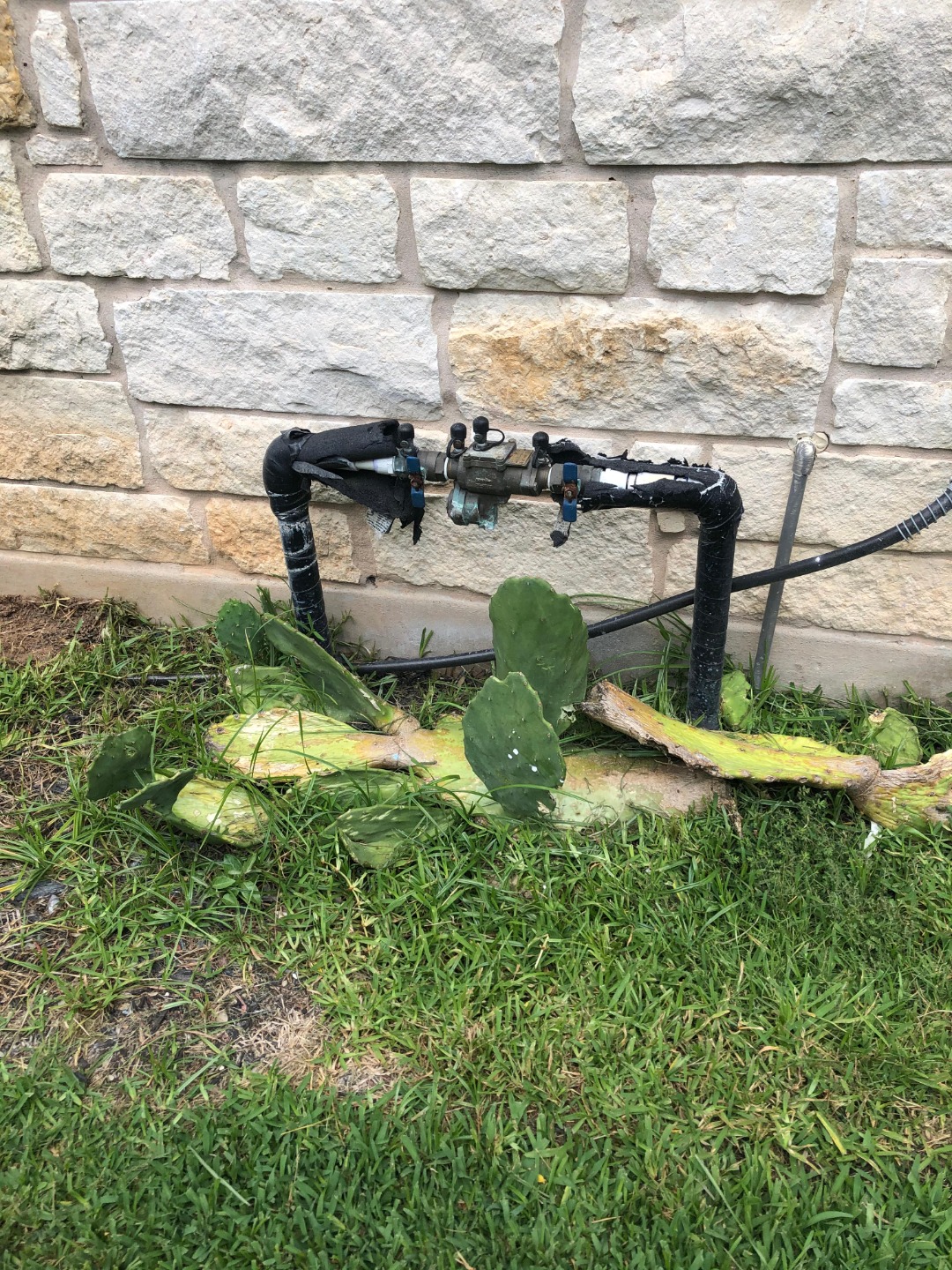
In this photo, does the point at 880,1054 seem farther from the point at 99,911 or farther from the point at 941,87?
the point at 941,87

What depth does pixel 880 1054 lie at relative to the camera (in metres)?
1.45

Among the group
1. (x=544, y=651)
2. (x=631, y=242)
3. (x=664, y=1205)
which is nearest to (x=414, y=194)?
(x=631, y=242)

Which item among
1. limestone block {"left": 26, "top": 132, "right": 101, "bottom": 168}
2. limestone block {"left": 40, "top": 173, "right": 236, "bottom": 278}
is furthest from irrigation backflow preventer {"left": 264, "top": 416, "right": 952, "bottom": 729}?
limestone block {"left": 26, "top": 132, "right": 101, "bottom": 168}

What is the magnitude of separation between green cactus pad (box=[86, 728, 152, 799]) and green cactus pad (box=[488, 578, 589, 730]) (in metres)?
0.66

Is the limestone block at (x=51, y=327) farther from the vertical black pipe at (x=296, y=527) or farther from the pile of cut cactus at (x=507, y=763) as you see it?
the pile of cut cactus at (x=507, y=763)

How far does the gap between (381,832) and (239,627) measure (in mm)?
658

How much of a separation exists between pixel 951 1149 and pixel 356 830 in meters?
1.02

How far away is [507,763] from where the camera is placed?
170 cm

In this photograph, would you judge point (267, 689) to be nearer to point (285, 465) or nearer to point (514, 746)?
point (285, 465)

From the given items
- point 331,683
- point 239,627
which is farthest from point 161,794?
point 239,627

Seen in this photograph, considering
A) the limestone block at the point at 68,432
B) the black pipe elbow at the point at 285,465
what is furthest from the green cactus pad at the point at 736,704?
the limestone block at the point at 68,432

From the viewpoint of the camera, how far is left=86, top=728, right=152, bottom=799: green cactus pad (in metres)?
1.65

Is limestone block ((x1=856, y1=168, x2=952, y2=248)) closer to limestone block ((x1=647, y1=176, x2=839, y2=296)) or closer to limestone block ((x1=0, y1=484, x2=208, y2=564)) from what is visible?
limestone block ((x1=647, y1=176, x2=839, y2=296))

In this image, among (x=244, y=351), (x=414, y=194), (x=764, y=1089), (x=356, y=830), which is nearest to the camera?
(x=764, y=1089)
